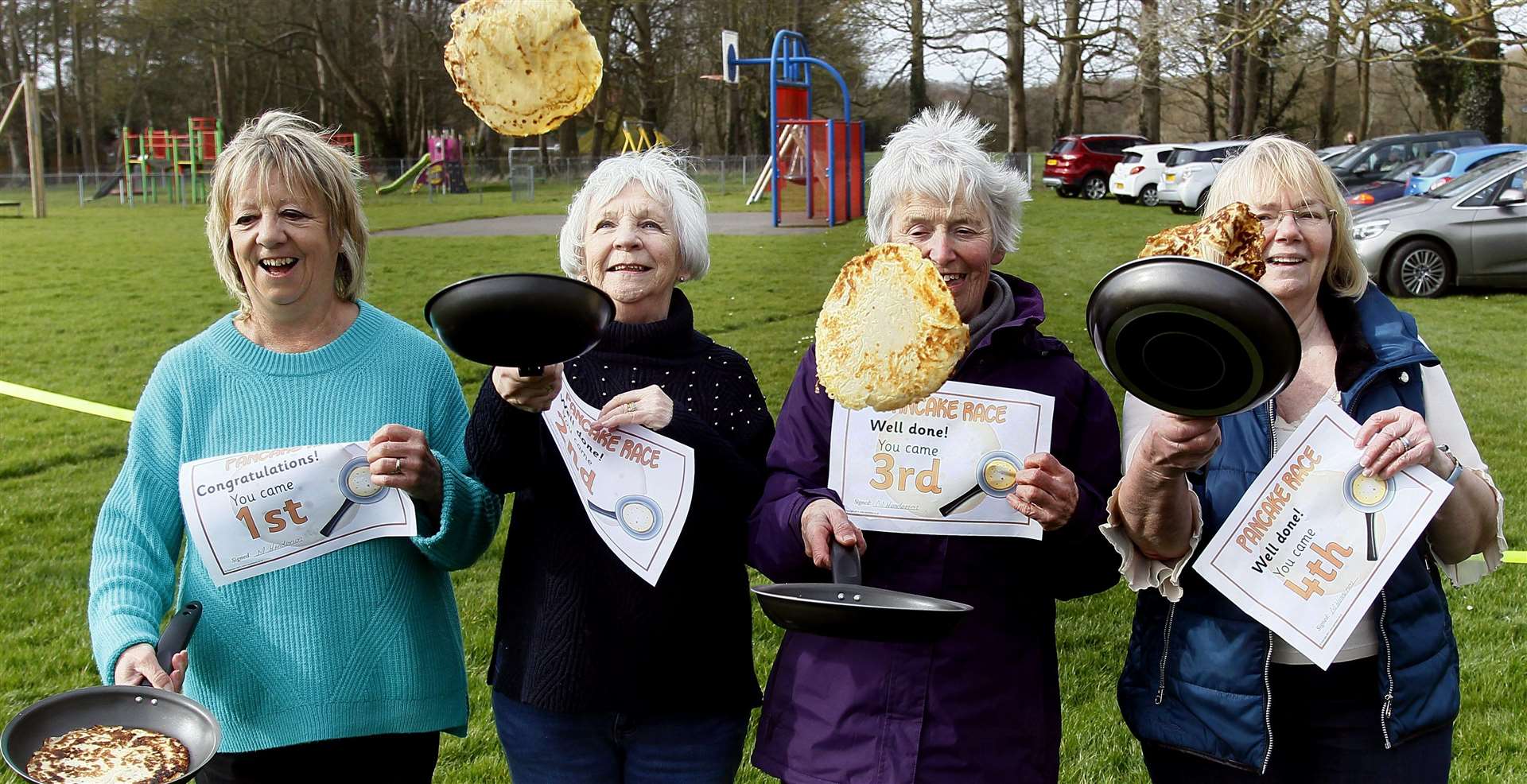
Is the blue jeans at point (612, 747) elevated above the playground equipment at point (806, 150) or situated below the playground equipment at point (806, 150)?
below

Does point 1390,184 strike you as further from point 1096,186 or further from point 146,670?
point 146,670

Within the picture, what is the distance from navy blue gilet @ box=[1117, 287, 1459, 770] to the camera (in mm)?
2340

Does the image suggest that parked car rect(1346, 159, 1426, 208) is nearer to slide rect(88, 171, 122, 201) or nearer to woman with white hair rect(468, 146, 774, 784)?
woman with white hair rect(468, 146, 774, 784)

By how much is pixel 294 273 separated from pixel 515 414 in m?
0.58

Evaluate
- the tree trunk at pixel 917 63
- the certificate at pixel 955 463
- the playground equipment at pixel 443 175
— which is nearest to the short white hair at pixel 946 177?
the certificate at pixel 955 463

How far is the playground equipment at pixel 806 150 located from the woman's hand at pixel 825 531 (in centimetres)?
1796

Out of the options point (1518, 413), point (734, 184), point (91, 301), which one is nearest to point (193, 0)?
point (734, 184)

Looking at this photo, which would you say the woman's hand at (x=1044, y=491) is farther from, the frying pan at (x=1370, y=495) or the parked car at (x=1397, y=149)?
the parked car at (x=1397, y=149)

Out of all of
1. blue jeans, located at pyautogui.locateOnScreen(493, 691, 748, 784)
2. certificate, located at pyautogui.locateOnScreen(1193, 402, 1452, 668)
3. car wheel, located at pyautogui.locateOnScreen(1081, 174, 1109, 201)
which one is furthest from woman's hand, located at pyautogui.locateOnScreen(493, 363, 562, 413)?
car wheel, located at pyautogui.locateOnScreen(1081, 174, 1109, 201)

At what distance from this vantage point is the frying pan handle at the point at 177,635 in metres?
2.34

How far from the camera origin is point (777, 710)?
252cm

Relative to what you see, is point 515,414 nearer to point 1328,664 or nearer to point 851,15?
point 1328,664

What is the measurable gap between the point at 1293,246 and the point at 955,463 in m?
0.81

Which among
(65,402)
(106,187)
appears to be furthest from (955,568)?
(106,187)
